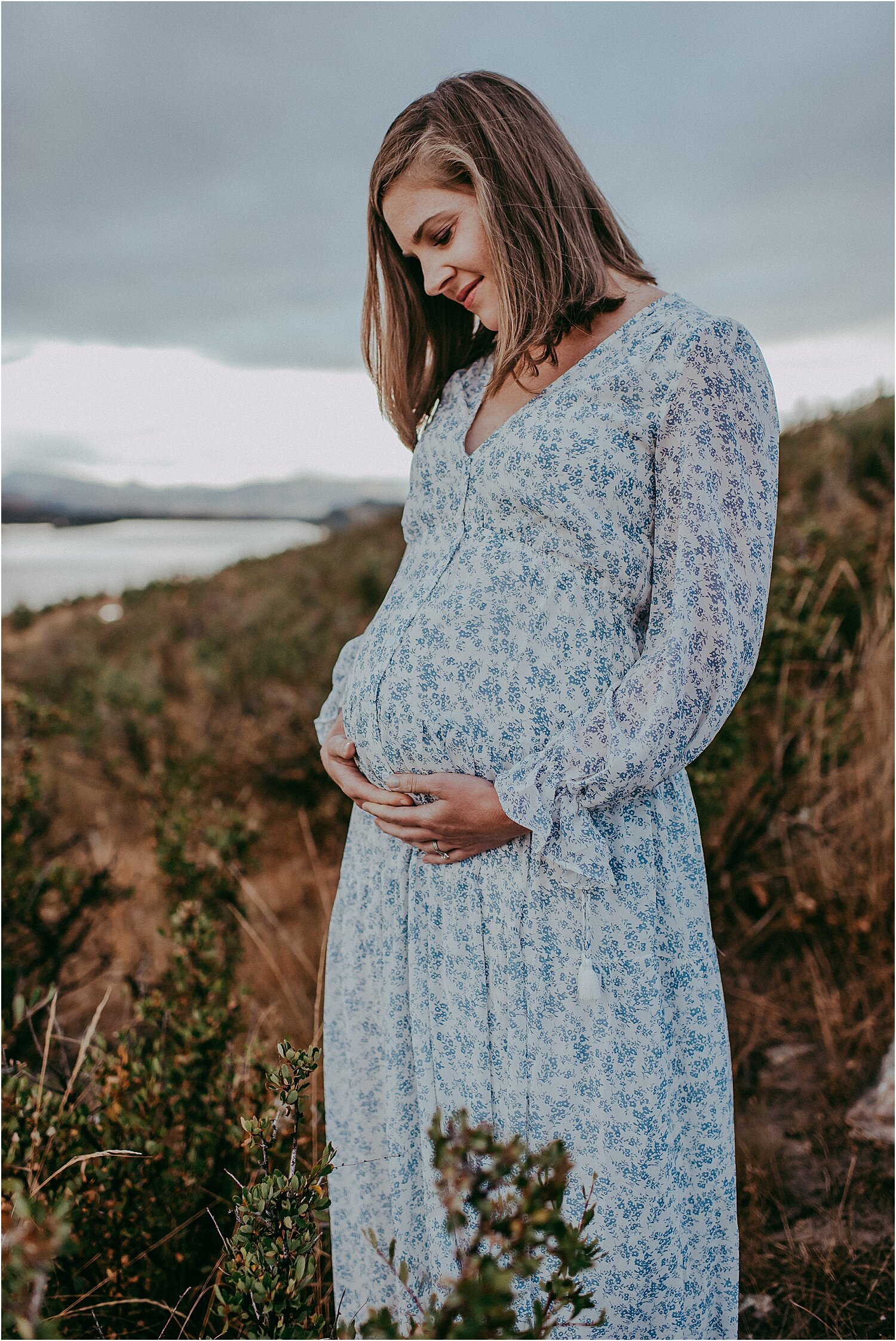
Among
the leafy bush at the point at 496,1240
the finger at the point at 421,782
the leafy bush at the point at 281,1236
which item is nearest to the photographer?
the leafy bush at the point at 496,1240

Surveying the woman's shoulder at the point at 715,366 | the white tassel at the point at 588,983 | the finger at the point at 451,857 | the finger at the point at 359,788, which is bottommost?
the white tassel at the point at 588,983

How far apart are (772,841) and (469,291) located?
2.22 meters

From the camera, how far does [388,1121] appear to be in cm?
144

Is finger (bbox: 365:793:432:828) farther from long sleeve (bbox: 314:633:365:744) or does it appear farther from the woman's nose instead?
the woman's nose

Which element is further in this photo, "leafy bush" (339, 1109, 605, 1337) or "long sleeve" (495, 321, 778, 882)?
"long sleeve" (495, 321, 778, 882)

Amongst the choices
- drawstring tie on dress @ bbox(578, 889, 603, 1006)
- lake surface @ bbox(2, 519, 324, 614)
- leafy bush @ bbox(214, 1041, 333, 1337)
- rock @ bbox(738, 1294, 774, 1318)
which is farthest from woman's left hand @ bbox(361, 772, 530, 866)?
lake surface @ bbox(2, 519, 324, 614)

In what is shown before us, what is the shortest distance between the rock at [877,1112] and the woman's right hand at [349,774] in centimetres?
162

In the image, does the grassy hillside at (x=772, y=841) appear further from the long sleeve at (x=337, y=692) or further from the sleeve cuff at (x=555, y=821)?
the sleeve cuff at (x=555, y=821)

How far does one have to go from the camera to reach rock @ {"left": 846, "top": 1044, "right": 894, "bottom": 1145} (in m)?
2.11

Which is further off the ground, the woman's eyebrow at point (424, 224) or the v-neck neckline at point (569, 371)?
the woman's eyebrow at point (424, 224)

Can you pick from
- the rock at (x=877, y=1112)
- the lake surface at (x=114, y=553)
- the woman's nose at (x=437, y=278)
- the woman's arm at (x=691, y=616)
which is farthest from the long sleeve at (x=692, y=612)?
the lake surface at (x=114, y=553)

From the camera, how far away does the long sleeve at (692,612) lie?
1.20 meters

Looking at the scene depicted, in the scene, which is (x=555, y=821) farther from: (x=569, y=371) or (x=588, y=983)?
(x=569, y=371)

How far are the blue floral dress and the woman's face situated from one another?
1.01 feet
